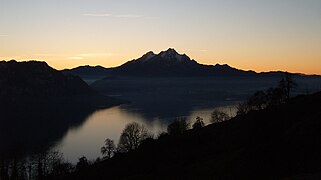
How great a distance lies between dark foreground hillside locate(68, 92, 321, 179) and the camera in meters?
42.7

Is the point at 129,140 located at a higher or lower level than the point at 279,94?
lower

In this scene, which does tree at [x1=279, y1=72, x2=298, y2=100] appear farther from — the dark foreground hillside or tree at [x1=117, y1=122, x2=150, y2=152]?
tree at [x1=117, y1=122, x2=150, y2=152]

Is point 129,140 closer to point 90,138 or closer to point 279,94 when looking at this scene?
point 279,94

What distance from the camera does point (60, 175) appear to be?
260 feet

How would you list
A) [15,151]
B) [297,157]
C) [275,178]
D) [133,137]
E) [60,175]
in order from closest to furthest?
[275,178] < [297,157] < [60,175] < [15,151] < [133,137]

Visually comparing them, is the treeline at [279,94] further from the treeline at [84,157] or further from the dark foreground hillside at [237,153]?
the dark foreground hillside at [237,153]

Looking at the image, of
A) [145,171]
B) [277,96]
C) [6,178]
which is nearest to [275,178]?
[145,171]

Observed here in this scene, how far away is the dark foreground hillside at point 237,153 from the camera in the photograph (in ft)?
140

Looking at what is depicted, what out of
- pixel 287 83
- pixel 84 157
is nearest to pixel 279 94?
pixel 287 83

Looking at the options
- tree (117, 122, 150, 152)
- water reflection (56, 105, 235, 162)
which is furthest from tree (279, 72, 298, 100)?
water reflection (56, 105, 235, 162)

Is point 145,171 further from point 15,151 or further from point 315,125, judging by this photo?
point 15,151

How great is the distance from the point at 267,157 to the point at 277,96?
249 ft

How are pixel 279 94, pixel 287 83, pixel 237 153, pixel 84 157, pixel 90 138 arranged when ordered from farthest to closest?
1. pixel 90 138
2. pixel 279 94
3. pixel 287 83
4. pixel 84 157
5. pixel 237 153

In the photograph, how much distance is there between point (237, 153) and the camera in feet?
179
